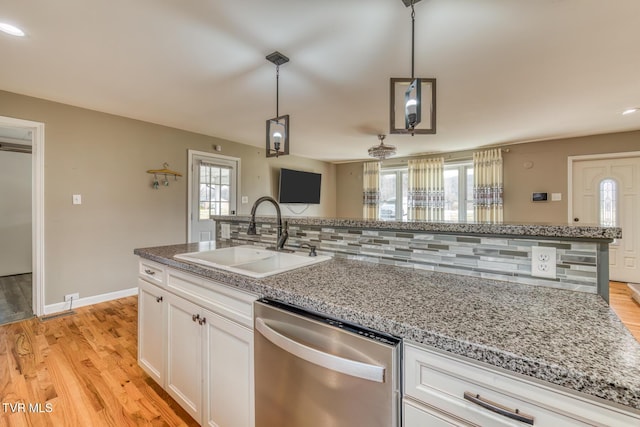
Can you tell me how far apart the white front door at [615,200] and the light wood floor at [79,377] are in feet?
Result: 6.18

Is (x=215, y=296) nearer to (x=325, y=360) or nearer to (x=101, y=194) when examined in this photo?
(x=325, y=360)

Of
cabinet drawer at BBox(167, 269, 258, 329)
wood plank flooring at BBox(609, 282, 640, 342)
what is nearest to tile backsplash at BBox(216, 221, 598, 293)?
cabinet drawer at BBox(167, 269, 258, 329)

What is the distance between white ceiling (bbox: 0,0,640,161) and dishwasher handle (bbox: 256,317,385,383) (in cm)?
170

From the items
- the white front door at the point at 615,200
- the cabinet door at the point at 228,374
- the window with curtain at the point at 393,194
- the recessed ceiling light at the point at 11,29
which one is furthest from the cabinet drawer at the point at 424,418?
the window with curtain at the point at 393,194

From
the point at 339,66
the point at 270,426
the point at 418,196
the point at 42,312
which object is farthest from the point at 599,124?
the point at 42,312

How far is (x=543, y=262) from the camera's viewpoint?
3.38 feet

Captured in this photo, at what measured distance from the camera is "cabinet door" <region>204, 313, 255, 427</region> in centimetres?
113

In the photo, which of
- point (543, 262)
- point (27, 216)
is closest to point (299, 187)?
point (27, 216)

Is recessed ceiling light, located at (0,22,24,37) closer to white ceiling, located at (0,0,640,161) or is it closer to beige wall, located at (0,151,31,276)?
white ceiling, located at (0,0,640,161)

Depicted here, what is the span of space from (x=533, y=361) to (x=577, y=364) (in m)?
0.07

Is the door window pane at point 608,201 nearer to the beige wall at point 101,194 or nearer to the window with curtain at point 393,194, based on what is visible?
the window with curtain at point 393,194

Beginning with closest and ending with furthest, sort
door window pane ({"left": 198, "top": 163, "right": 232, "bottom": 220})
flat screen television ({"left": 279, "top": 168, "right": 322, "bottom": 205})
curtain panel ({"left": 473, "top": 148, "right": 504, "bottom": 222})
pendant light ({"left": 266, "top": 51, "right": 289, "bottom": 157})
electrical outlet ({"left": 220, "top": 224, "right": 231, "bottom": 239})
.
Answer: pendant light ({"left": 266, "top": 51, "right": 289, "bottom": 157})
electrical outlet ({"left": 220, "top": 224, "right": 231, "bottom": 239})
door window pane ({"left": 198, "top": 163, "right": 232, "bottom": 220})
curtain panel ({"left": 473, "top": 148, "right": 504, "bottom": 222})
flat screen television ({"left": 279, "top": 168, "right": 322, "bottom": 205})

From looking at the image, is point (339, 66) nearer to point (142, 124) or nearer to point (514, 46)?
point (514, 46)

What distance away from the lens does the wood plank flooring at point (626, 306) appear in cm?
269
